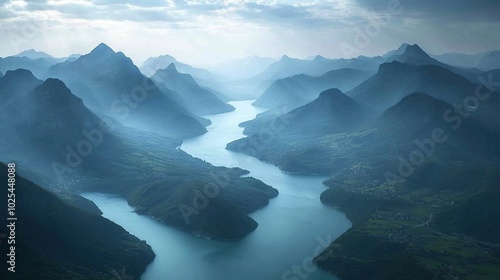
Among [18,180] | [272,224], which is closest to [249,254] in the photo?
[272,224]

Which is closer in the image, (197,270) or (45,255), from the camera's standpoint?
(45,255)

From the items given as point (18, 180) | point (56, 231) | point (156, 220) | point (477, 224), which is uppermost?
point (477, 224)

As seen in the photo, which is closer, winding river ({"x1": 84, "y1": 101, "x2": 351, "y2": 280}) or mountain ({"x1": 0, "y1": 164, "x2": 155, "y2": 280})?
mountain ({"x1": 0, "y1": 164, "x2": 155, "y2": 280})

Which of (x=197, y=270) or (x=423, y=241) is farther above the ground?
(x=423, y=241)

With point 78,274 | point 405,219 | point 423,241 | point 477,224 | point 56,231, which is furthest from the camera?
point 405,219

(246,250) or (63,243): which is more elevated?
(246,250)

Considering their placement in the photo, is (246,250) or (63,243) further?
(246,250)

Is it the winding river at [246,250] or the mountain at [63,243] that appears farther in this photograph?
the winding river at [246,250]

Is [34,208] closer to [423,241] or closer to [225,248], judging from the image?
[225,248]
